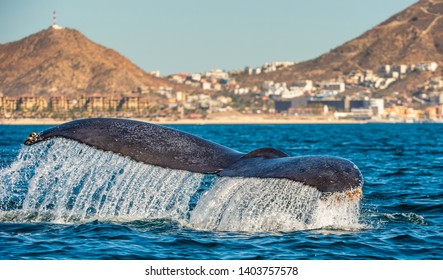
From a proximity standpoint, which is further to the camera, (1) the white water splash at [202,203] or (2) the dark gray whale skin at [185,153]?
(1) the white water splash at [202,203]

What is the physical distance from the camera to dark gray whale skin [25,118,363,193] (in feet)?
25.2

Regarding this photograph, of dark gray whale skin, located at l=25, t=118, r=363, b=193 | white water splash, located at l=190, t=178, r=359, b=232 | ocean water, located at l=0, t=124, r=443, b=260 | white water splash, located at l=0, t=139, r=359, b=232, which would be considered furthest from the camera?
white water splash, located at l=190, t=178, r=359, b=232

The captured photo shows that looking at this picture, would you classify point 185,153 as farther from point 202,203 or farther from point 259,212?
point 259,212

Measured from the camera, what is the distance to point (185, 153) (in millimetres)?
8336

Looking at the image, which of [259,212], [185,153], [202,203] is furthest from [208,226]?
[185,153]

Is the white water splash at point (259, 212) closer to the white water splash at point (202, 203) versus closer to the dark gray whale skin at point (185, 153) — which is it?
the white water splash at point (202, 203)

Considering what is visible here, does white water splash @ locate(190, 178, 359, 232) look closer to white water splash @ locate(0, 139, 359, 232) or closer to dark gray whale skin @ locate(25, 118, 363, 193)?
white water splash @ locate(0, 139, 359, 232)

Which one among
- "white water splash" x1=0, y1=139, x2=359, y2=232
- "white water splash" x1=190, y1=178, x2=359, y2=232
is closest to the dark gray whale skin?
"white water splash" x1=0, y1=139, x2=359, y2=232

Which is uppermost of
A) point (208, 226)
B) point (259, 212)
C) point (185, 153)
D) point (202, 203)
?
point (185, 153)

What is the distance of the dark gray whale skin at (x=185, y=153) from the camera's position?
768 cm

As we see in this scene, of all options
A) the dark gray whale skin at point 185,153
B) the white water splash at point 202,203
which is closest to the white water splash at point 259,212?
the white water splash at point 202,203

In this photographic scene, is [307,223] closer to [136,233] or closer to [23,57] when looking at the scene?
[136,233]
